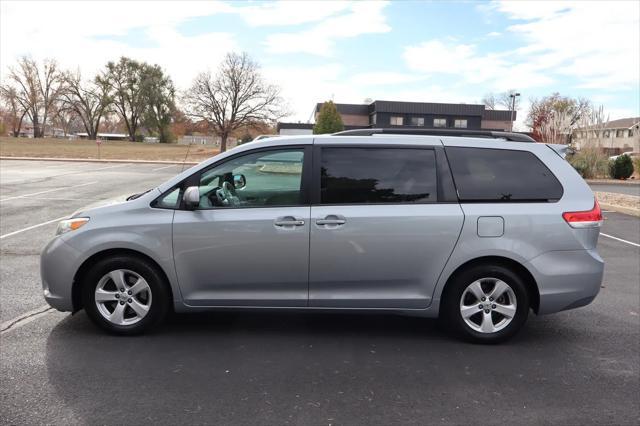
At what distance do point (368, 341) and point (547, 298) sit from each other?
154 cm

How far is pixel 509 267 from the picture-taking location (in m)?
4.41

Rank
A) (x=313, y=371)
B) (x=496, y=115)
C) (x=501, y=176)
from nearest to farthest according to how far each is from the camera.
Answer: (x=313, y=371) < (x=501, y=176) < (x=496, y=115)

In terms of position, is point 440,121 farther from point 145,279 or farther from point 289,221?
point 145,279

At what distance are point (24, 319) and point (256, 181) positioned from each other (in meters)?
2.48

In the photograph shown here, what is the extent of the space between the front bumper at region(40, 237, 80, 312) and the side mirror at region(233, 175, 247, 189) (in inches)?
55.7

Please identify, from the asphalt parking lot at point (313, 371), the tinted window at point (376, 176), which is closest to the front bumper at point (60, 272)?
the asphalt parking lot at point (313, 371)

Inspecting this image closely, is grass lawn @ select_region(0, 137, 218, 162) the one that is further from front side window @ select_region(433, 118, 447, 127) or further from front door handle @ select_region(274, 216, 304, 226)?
→ front door handle @ select_region(274, 216, 304, 226)

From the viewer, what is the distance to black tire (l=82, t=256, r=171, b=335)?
4.31 meters

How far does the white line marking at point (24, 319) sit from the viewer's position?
4.55 metres

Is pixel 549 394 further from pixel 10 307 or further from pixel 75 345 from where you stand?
pixel 10 307

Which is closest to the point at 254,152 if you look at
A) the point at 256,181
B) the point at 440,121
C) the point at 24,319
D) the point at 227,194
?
the point at 256,181

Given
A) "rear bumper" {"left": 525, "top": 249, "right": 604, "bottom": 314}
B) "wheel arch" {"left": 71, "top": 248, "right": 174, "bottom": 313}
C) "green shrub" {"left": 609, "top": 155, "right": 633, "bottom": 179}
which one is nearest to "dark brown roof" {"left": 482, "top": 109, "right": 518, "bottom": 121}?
"green shrub" {"left": 609, "top": 155, "right": 633, "bottom": 179}

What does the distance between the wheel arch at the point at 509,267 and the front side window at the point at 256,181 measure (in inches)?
56.4

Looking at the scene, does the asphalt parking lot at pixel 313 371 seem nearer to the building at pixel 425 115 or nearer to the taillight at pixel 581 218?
the taillight at pixel 581 218
